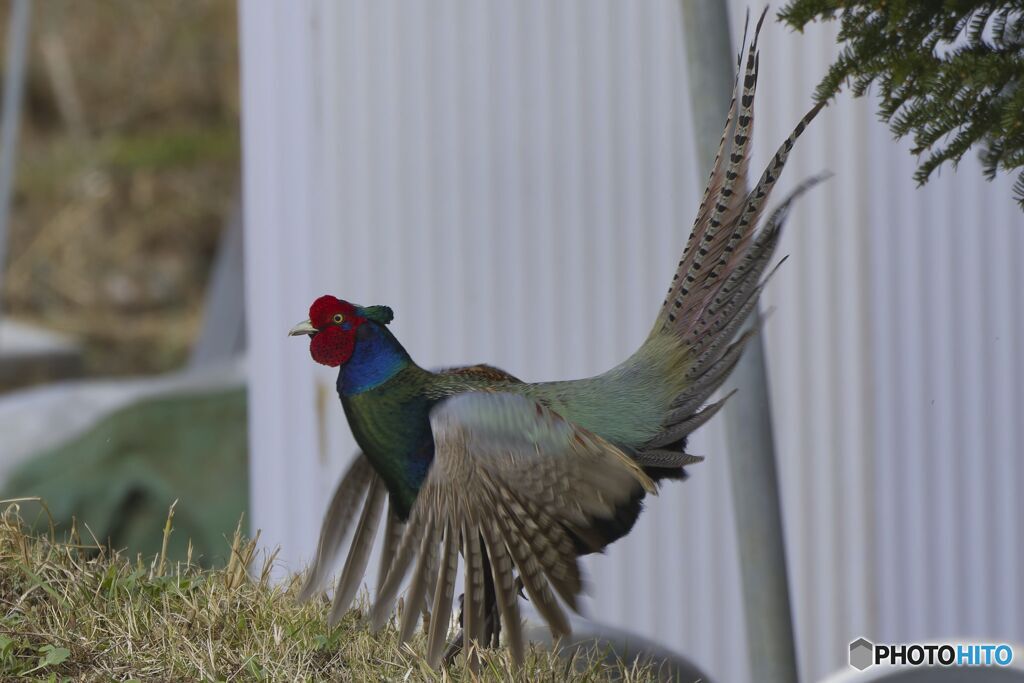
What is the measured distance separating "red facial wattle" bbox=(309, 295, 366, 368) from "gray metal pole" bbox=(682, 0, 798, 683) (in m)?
0.95

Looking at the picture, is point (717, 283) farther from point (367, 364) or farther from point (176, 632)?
point (176, 632)

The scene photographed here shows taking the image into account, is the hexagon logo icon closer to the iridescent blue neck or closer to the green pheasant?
the green pheasant

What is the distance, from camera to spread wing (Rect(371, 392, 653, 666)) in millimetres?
1517

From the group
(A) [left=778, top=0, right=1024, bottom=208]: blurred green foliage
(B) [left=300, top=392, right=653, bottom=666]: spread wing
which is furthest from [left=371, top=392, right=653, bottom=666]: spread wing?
(A) [left=778, top=0, right=1024, bottom=208]: blurred green foliage

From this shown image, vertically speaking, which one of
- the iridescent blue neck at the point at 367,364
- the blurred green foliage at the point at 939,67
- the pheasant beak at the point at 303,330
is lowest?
the iridescent blue neck at the point at 367,364

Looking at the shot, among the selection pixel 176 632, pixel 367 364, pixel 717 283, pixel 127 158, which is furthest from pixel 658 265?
pixel 127 158

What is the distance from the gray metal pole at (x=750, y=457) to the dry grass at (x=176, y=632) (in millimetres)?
707

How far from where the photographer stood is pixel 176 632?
1664 millimetres

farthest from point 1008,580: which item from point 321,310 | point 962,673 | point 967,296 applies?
point 321,310

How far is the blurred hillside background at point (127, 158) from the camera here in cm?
924

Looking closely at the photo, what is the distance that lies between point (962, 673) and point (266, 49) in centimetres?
233
